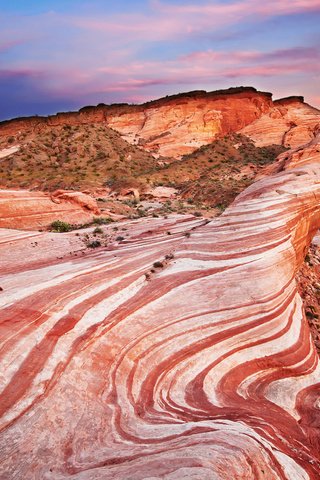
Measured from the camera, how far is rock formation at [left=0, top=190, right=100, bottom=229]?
19516 millimetres

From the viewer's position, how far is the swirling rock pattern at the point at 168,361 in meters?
5.23

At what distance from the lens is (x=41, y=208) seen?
20859 millimetres

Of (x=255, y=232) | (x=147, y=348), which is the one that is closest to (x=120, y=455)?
(x=147, y=348)

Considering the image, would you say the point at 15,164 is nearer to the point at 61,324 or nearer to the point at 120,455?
the point at 61,324

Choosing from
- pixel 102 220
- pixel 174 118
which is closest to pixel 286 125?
pixel 174 118

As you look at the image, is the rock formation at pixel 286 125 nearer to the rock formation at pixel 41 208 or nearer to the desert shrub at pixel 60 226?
the rock formation at pixel 41 208

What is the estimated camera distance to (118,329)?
868cm

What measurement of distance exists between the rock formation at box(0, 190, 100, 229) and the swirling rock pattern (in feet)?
19.4

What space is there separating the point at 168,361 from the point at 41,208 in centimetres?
1446

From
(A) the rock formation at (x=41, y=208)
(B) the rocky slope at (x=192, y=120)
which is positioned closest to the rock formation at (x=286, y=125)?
(B) the rocky slope at (x=192, y=120)

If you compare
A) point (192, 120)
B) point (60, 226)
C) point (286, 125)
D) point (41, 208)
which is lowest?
point (60, 226)

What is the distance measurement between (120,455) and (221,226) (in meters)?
9.66

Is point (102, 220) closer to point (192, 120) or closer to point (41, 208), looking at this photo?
point (41, 208)

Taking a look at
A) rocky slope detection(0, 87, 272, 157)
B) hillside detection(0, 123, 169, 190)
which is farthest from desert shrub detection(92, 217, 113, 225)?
rocky slope detection(0, 87, 272, 157)
